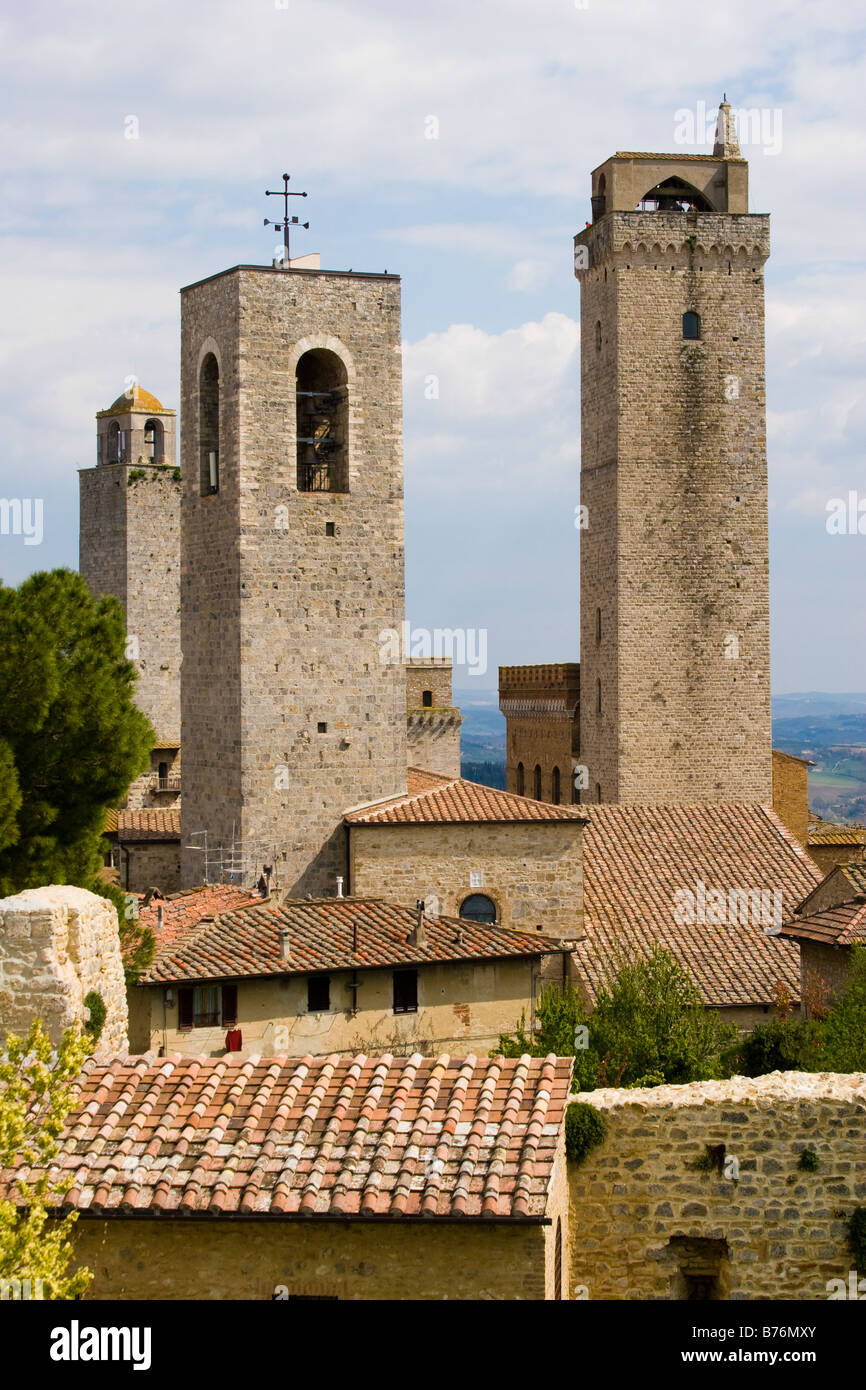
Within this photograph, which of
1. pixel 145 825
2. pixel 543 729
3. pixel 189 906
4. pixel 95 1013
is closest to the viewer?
pixel 95 1013

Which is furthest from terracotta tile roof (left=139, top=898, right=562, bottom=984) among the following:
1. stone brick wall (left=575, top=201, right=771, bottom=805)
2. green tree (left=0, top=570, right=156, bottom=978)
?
stone brick wall (left=575, top=201, right=771, bottom=805)

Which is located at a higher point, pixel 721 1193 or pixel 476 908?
pixel 721 1193

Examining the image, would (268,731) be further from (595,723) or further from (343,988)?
(595,723)

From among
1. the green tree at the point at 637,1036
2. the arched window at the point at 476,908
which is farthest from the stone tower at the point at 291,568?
the green tree at the point at 637,1036

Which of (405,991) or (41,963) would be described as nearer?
(41,963)

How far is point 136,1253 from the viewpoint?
382 inches

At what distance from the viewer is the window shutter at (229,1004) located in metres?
21.5

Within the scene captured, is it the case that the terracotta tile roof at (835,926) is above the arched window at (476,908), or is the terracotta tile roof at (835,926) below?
above

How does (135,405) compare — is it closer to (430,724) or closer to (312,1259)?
(430,724)

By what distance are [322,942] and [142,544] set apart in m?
32.5

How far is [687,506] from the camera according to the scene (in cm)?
4166

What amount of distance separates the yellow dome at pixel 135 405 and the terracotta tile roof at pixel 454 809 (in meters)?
29.4

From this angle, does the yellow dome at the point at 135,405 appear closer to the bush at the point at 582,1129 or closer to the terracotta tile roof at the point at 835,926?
the terracotta tile roof at the point at 835,926

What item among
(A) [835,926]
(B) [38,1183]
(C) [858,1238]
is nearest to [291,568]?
(A) [835,926]
